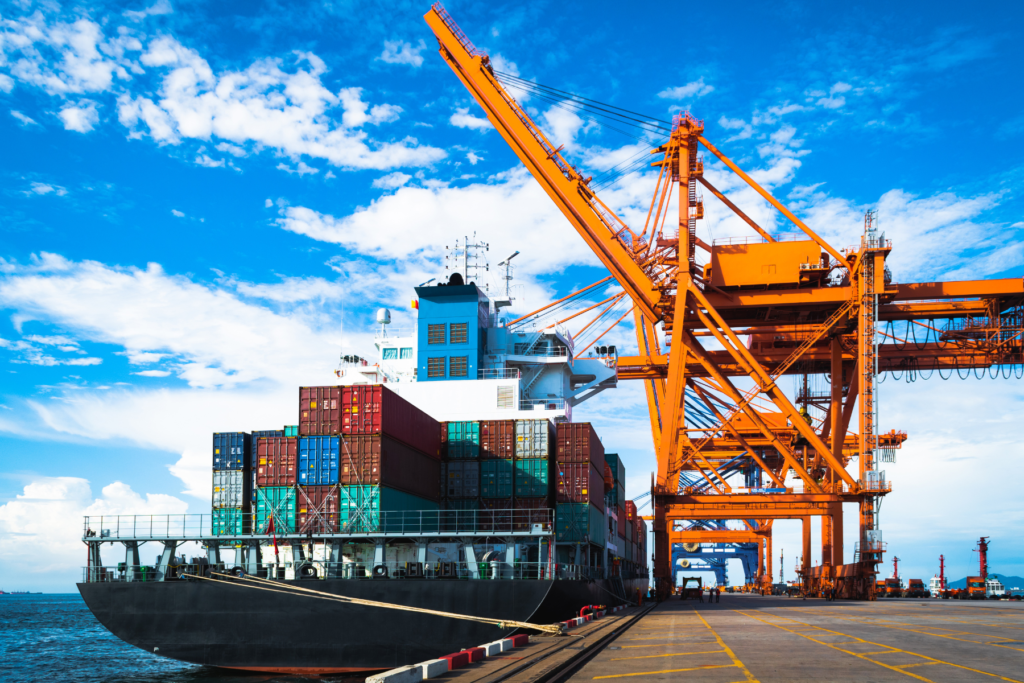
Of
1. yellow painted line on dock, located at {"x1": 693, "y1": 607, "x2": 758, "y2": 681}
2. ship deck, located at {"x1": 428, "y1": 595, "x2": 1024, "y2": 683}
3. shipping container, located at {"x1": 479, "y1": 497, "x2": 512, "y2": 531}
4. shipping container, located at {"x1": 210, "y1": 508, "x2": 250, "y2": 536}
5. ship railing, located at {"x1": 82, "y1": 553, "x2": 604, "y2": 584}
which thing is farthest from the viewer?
shipping container, located at {"x1": 479, "y1": 497, "x2": 512, "y2": 531}

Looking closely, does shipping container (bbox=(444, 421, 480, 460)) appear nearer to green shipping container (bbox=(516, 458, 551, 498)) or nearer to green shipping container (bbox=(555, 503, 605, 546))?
green shipping container (bbox=(516, 458, 551, 498))

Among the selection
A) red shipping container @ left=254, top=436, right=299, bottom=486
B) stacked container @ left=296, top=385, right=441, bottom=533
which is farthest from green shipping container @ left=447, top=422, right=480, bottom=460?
red shipping container @ left=254, top=436, right=299, bottom=486

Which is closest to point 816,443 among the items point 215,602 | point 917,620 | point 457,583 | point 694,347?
point 694,347

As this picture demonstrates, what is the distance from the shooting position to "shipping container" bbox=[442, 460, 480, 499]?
3309 centimetres

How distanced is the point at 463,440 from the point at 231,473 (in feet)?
30.6

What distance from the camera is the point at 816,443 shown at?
4194 centimetres

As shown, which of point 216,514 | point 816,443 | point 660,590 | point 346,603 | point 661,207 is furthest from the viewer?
point 660,590

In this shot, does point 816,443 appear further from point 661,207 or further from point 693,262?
point 661,207

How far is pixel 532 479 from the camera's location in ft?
108

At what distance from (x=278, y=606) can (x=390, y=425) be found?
670cm

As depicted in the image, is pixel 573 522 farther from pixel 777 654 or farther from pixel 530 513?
pixel 777 654

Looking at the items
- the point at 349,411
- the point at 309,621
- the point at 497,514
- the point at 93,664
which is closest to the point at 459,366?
the point at 497,514

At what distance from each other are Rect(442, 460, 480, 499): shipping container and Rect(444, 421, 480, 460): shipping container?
0.99ft

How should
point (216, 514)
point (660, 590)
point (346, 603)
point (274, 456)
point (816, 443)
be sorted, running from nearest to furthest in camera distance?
point (346, 603), point (274, 456), point (216, 514), point (816, 443), point (660, 590)
